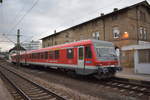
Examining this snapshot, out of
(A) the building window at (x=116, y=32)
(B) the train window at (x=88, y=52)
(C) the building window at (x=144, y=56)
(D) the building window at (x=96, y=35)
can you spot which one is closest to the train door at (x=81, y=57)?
(B) the train window at (x=88, y=52)

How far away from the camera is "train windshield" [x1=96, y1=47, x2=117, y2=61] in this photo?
30.2 feet

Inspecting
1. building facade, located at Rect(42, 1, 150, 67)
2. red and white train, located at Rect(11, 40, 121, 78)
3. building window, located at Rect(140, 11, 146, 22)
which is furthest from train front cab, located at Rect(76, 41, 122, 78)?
building window, located at Rect(140, 11, 146, 22)

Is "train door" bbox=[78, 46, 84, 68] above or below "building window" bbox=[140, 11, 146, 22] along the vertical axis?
below

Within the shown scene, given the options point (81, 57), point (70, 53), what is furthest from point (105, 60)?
point (70, 53)

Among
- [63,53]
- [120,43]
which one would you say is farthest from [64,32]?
[63,53]

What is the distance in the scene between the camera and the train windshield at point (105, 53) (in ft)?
30.2

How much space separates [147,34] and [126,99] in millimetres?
19962

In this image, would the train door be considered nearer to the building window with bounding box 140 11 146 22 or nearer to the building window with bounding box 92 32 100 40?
the building window with bounding box 92 32 100 40

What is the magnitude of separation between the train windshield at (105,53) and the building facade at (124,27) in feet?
32.1

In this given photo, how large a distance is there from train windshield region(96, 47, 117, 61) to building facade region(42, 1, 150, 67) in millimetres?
9798

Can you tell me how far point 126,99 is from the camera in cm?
595

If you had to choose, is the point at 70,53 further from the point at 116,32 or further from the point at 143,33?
the point at 143,33

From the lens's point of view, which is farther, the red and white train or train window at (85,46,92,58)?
train window at (85,46,92,58)

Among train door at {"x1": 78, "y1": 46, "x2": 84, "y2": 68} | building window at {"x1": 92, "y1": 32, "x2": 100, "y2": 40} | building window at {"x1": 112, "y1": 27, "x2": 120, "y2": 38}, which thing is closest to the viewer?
train door at {"x1": 78, "y1": 46, "x2": 84, "y2": 68}
